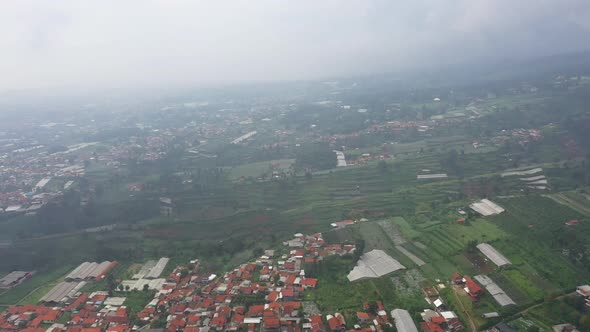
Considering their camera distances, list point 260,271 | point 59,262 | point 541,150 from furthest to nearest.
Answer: point 541,150 < point 59,262 < point 260,271

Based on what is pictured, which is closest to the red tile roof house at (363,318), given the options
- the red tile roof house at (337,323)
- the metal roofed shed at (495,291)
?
the red tile roof house at (337,323)

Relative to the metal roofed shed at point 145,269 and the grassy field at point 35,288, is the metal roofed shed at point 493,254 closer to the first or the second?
the metal roofed shed at point 145,269

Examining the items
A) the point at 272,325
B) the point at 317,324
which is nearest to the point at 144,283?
the point at 272,325

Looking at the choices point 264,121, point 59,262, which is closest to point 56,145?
point 264,121

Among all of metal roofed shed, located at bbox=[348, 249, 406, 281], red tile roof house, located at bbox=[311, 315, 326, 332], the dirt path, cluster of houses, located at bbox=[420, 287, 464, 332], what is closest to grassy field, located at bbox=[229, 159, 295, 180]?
metal roofed shed, located at bbox=[348, 249, 406, 281]

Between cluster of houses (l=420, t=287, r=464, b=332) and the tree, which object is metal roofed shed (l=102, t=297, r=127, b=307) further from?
the tree

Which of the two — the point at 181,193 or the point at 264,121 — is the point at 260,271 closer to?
the point at 181,193

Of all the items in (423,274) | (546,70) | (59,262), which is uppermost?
(546,70)

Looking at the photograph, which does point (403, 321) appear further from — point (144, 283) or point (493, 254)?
point (144, 283)
